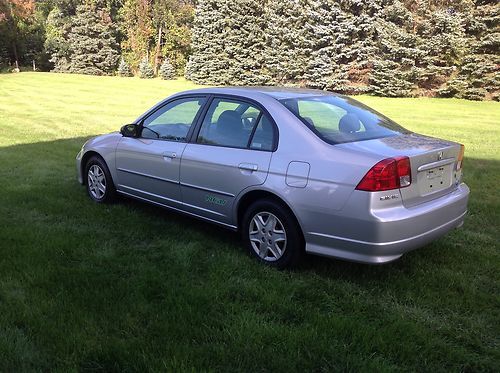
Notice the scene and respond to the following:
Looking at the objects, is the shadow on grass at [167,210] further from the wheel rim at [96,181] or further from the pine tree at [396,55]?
the pine tree at [396,55]

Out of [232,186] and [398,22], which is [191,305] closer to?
[232,186]

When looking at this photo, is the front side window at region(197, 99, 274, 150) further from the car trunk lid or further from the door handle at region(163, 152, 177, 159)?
the car trunk lid

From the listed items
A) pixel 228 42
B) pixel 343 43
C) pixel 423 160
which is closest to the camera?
pixel 423 160

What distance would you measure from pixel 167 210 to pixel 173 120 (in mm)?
1016

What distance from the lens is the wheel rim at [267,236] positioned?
4160 millimetres

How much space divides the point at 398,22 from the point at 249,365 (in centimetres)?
2930

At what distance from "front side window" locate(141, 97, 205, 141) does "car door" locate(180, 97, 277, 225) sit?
24 centimetres

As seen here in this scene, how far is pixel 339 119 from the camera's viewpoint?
14.8 ft

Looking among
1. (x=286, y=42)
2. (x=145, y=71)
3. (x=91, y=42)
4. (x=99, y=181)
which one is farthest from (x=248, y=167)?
(x=91, y=42)

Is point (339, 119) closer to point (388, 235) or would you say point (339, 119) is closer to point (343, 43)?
point (388, 235)

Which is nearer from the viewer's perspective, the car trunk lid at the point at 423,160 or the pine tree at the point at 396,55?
the car trunk lid at the point at 423,160

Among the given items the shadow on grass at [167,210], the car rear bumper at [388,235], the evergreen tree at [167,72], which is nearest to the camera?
the car rear bumper at [388,235]

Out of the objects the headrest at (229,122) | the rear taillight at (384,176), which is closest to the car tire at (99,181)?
the headrest at (229,122)

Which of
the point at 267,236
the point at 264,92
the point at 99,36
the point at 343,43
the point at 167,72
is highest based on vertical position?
the point at 99,36
